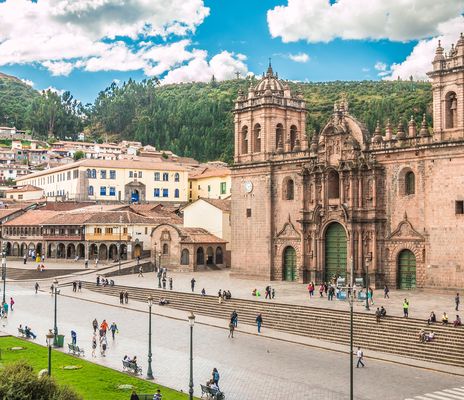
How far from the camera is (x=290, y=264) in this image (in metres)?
53.9

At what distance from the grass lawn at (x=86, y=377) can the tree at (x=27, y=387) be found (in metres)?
4.16

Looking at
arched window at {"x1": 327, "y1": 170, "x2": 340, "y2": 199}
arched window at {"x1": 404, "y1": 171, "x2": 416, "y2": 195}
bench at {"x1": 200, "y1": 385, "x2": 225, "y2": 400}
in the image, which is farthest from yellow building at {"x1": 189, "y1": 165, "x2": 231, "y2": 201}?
bench at {"x1": 200, "y1": 385, "x2": 225, "y2": 400}

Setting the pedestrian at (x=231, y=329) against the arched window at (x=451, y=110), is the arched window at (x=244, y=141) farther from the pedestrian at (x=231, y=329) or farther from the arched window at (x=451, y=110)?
the pedestrian at (x=231, y=329)

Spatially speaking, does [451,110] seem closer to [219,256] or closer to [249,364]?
[249,364]

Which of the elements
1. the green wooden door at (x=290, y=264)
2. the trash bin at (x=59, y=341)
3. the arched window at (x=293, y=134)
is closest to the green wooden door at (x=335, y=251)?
the green wooden door at (x=290, y=264)

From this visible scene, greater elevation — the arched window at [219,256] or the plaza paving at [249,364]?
the arched window at [219,256]

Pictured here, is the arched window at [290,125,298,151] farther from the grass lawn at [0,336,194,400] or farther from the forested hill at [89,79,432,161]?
the forested hill at [89,79,432,161]

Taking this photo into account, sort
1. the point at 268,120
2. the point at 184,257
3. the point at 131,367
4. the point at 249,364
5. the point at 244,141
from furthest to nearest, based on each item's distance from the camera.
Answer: the point at 184,257 < the point at 244,141 < the point at 268,120 < the point at 249,364 < the point at 131,367

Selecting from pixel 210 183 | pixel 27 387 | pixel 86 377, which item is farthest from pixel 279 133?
pixel 27 387

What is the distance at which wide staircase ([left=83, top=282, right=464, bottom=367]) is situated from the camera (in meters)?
31.4

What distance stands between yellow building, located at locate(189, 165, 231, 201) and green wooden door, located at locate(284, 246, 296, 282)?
114 ft

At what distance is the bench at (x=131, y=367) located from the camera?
28141 mm

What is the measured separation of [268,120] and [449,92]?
1681 cm

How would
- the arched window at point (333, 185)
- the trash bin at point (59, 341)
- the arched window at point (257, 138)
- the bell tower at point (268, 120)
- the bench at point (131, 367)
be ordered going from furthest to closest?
the arched window at point (257, 138), the bell tower at point (268, 120), the arched window at point (333, 185), the trash bin at point (59, 341), the bench at point (131, 367)
